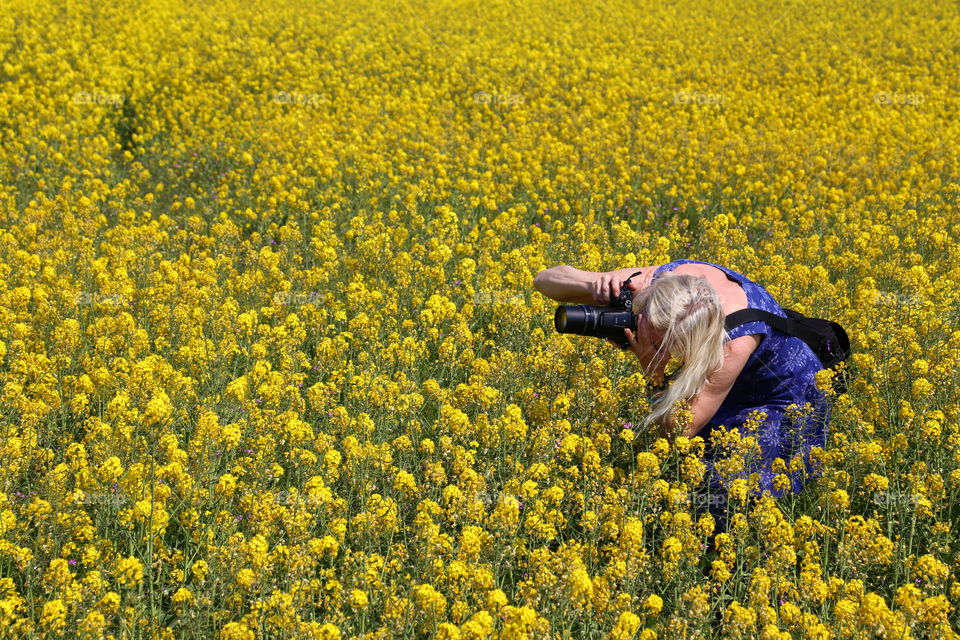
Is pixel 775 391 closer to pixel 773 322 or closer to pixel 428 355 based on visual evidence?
pixel 773 322

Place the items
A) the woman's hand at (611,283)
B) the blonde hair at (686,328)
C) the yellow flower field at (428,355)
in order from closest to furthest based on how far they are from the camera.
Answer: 1. the yellow flower field at (428,355)
2. the blonde hair at (686,328)
3. the woman's hand at (611,283)

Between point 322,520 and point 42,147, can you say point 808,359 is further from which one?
point 42,147

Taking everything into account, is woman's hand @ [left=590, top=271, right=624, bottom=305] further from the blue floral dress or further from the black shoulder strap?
the black shoulder strap

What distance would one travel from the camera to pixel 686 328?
151 inches

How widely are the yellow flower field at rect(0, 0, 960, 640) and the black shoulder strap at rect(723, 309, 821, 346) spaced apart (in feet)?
1.13

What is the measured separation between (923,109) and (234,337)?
1196 centimetres

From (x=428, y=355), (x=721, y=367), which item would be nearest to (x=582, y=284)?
(x=721, y=367)

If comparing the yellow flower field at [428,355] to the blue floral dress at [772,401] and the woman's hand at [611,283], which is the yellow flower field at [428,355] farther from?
the woman's hand at [611,283]

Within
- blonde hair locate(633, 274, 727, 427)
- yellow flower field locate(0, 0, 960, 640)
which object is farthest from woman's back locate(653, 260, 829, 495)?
blonde hair locate(633, 274, 727, 427)

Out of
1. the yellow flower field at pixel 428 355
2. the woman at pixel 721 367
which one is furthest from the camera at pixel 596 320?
the yellow flower field at pixel 428 355

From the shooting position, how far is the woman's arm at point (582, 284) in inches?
178

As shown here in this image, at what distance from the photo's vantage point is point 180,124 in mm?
12211

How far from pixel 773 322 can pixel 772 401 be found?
1.28ft

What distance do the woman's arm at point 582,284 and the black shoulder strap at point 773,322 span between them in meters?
0.57
